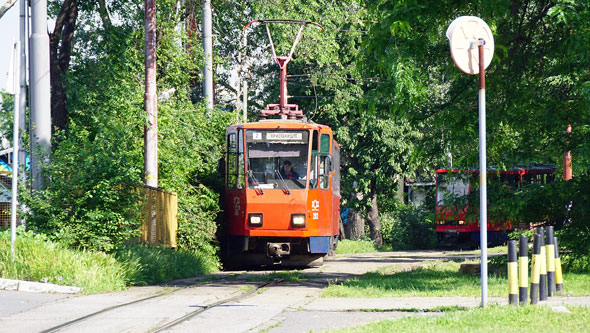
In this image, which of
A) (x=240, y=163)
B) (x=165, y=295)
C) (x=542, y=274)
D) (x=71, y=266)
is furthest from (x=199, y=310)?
(x=240, y=163)

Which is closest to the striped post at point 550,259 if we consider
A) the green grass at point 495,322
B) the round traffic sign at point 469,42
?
the green grass at point 495,322

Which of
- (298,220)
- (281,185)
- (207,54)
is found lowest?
(298,220)

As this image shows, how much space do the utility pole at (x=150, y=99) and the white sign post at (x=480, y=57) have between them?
10453 millimetres

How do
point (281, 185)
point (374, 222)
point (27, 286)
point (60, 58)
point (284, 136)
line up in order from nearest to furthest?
point (27, 286) < point (284, 136) < point (281, 185) < point (60, 58) < point (374, 222)

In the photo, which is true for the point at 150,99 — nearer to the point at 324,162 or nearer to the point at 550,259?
the point at 324,162

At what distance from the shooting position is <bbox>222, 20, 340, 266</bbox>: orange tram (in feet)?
72.0

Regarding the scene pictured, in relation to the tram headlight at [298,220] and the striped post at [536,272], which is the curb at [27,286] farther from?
the tram headlight at [298,220]

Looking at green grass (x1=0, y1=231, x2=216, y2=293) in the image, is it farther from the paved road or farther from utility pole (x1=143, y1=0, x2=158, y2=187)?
utility pole (x1=143, y1=0, x2=158, y2=187)

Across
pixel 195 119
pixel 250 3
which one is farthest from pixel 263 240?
pixel 250 3

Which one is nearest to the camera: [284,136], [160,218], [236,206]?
[160,218]

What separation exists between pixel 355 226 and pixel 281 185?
25.1 metres

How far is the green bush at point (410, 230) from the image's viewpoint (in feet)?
150

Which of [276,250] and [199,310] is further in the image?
[276,250]

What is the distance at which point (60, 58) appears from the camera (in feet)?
80.8
